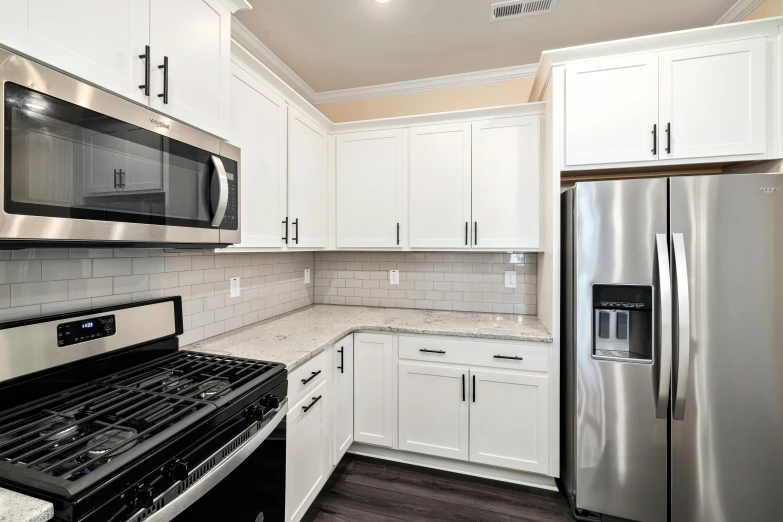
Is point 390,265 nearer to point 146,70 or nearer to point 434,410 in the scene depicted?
point 434,410

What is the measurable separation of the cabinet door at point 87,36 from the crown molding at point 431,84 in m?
2.16

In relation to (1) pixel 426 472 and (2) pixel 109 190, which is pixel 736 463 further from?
(2) pixel 109 190

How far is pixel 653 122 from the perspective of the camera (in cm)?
191

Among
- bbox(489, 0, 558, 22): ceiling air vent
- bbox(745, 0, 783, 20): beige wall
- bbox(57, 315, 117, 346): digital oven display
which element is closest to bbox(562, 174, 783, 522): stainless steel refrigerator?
bbox(745, 0, 783, 20): beige wall

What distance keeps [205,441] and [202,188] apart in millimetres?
915

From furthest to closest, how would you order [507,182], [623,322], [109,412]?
[507,182] → [623,322] → [109,412]

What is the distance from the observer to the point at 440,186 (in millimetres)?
2566

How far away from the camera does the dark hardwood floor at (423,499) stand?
6.24 ft

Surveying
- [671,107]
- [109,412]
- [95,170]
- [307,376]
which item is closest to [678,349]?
[671,107]

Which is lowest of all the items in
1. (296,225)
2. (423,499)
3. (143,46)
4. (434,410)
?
(423,499)

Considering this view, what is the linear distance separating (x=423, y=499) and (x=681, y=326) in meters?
1.67

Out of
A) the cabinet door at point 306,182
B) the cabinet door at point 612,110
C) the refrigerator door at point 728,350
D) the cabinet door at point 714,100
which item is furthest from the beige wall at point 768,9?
the cabinet door at point 306,182

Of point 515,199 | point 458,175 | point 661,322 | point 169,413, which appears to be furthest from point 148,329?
point 661,322

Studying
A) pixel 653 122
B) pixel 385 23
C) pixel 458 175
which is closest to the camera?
pixel 653 122
